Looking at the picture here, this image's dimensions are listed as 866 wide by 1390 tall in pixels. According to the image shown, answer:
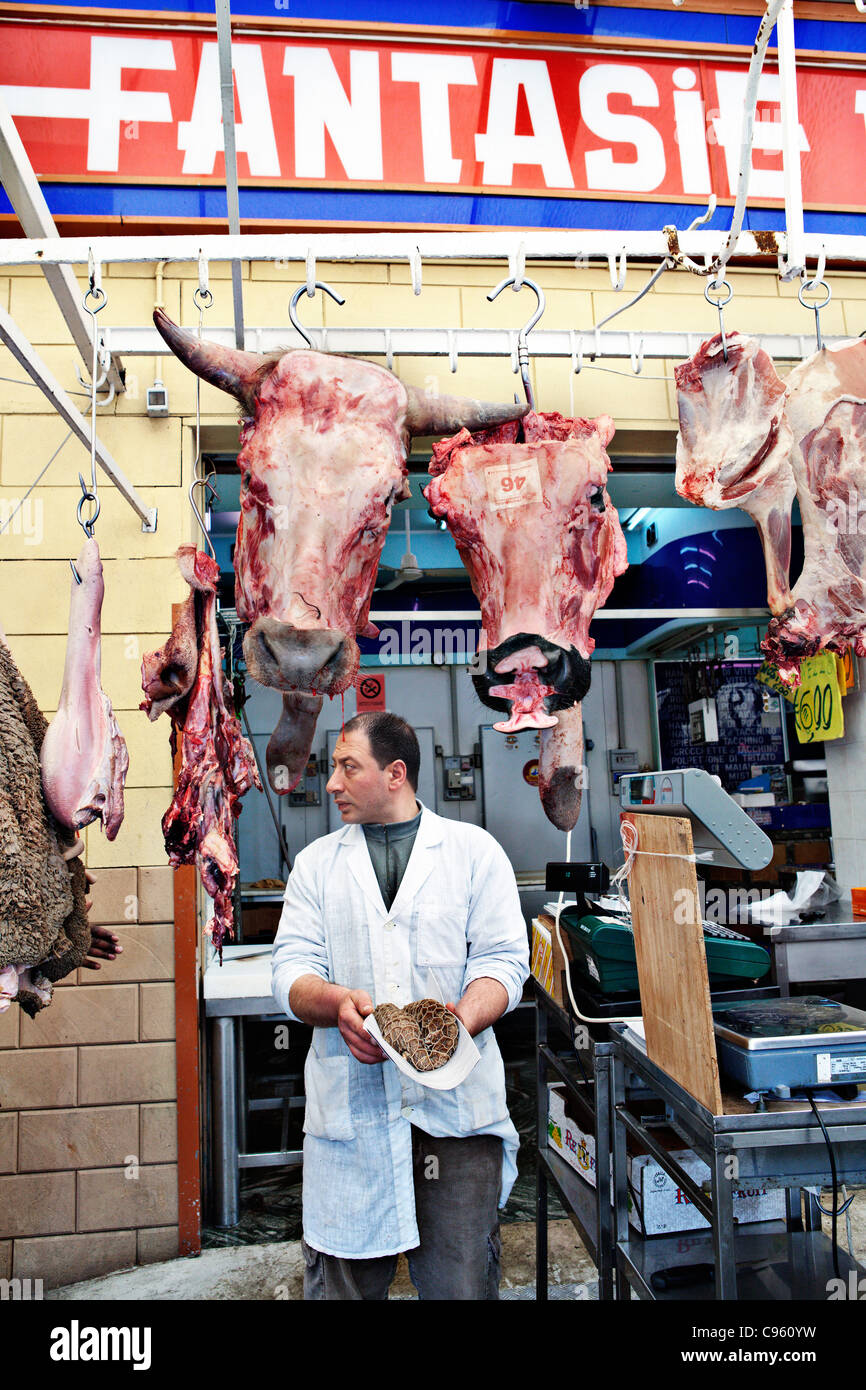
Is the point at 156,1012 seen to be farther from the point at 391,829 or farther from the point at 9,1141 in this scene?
the point at 391,829

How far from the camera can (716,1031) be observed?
7.00 ft

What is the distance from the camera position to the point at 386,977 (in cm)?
243

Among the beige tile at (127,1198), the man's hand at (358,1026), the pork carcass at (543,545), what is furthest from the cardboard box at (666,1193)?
the beige tile at (127,1198)

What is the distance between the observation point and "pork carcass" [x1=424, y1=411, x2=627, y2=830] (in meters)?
2.34

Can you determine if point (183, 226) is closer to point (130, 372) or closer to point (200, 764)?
point (130, 372)

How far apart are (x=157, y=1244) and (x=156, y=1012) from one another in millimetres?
918

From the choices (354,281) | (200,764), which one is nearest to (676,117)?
(354,281)

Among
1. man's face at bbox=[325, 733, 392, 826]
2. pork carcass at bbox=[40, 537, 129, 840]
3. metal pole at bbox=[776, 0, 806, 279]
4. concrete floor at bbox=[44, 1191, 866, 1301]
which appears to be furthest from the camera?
concrete floor at bbox=[44, 1191, 866, 1301]

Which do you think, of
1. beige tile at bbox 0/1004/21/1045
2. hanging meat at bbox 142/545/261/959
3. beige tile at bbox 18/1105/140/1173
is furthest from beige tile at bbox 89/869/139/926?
hanging meat at bbox 142/545/261/959

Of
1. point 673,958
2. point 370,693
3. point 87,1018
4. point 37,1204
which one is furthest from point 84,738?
point 370,693

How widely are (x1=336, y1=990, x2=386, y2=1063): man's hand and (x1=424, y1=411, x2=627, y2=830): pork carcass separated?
2.24 ft

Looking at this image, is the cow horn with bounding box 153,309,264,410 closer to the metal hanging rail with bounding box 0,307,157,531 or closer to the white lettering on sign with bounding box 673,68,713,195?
the metal hanging rail with bounding box 0,307,157,531
